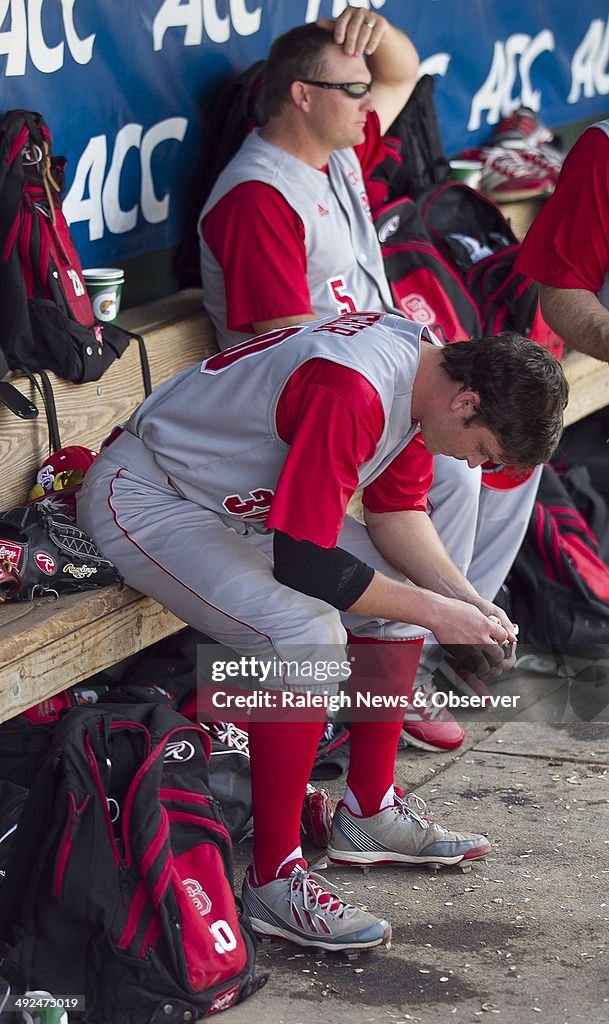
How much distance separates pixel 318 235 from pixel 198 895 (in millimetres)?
1773

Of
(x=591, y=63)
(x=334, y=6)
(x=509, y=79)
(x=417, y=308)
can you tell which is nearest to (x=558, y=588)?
(x=417, y=308)

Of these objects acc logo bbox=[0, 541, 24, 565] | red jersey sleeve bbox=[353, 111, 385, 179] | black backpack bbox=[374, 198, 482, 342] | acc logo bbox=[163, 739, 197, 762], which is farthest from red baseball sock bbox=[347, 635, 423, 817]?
red jersey sleeve bbox=[353, 111, 385, 179]

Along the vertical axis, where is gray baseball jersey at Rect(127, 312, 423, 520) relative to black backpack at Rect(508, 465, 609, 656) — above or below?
above

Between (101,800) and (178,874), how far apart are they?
17cm

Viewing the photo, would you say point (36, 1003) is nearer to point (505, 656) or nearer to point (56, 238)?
point (505, 656)

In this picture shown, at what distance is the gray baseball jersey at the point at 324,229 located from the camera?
3.44 meters

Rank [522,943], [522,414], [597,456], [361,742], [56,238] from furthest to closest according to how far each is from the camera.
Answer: [597,456], [56,238], [361,742], [522,943], [522,414]

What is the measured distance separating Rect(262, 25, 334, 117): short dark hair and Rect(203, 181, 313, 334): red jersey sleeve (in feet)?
0.84

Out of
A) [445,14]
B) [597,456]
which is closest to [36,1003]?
[597,456]

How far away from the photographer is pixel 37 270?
3119mm

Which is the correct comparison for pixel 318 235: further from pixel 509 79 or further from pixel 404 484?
pixel 509 79

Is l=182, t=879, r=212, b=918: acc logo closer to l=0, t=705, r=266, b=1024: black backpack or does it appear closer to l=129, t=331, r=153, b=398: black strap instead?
l=0, t=705, r=266, b=1024: black backpack

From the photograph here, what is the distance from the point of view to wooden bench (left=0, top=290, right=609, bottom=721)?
2504 millimetres

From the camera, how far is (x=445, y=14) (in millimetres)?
5008
